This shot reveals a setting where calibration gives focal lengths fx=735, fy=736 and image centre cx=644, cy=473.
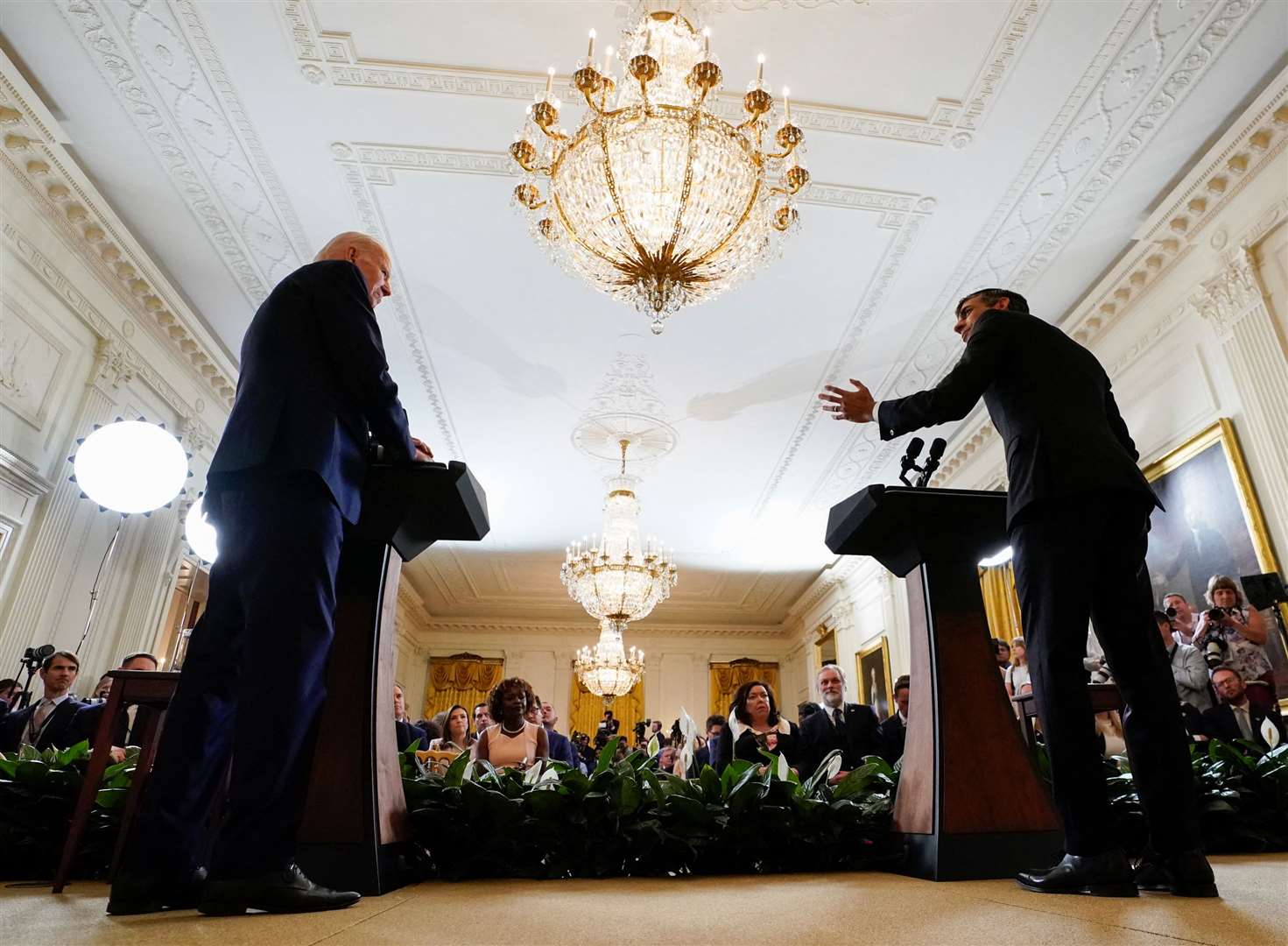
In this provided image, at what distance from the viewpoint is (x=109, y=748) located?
6.51 ft

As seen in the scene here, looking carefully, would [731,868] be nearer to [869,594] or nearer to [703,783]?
[703,783]

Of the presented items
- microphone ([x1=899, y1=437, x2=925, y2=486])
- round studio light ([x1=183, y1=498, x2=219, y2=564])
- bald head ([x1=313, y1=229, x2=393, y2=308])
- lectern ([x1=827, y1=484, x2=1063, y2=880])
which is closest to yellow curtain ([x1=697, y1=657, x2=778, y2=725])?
round studio light ([x1=183, y1=498, x2=219, y2=564])

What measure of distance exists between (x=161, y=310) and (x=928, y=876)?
20.4ft

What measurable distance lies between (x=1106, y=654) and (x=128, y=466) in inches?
223

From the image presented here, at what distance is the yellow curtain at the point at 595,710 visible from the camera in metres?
14.1

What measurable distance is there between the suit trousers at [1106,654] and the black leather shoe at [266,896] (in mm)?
1422

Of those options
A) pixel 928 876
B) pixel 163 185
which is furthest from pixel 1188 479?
pixel 163 185

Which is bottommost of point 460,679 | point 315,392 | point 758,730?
point 758,730

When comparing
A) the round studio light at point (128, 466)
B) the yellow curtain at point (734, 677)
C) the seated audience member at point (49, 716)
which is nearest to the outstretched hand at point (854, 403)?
the seated audience member at point (49, 716)

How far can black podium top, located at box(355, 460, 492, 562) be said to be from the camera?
1727mm

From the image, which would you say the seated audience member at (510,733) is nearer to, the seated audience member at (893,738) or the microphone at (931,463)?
the seated audience member at (893,738)

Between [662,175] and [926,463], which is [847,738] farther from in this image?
[662,175]

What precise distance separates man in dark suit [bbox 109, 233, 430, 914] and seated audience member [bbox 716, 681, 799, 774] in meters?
2.97

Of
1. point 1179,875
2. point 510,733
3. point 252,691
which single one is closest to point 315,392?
point 252,691
